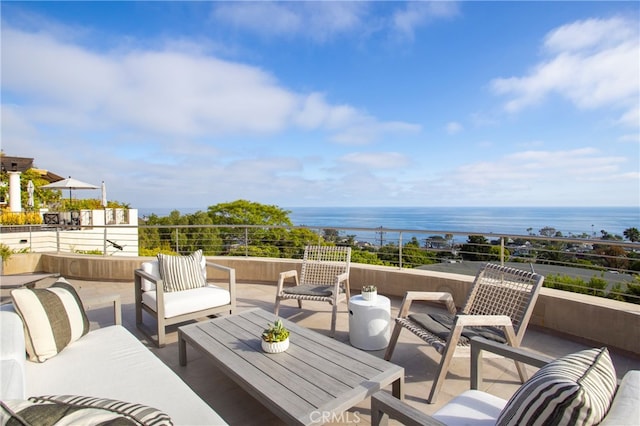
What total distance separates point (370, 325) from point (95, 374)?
7.12ft

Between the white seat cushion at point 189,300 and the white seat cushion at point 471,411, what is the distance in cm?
275

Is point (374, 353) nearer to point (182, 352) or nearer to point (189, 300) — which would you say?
point (182, 352)

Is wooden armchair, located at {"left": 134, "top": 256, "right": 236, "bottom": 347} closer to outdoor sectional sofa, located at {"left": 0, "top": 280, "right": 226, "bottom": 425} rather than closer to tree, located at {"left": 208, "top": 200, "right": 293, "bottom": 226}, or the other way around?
outdoor sectional sofa, located at {"left": 0, "top": 280, "right": 226, "bottom": 425}

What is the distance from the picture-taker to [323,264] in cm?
457

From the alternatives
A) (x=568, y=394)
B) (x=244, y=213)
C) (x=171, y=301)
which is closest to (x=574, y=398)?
(x=568, y=394)

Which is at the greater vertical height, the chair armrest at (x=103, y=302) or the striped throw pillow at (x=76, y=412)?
the striped throw pillow at (x=76, y=412)

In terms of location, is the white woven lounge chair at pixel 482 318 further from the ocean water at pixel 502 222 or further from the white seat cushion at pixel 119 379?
the ocean water at pixel 502 222

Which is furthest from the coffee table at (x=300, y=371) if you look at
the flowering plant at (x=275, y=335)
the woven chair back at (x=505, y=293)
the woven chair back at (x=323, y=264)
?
the woven chair back at (x=323, y=264)

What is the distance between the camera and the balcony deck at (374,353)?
2246 mm

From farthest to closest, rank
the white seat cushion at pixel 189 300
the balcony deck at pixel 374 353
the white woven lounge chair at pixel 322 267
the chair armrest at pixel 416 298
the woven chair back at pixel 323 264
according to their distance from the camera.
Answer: the woven chair back at pixel 323 264, the white woven lounge chair at pixel 322 267, the white seat cushion at pixel 189 300, the chair armrest at pixel 416 298, the balcony deck at pixel 374 353

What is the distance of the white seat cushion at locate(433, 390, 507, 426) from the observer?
149 centimetres

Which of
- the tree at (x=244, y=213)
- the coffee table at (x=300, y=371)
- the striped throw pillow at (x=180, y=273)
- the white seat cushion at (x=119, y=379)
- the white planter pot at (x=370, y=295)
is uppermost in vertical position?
the tree at (x=244, y=213)

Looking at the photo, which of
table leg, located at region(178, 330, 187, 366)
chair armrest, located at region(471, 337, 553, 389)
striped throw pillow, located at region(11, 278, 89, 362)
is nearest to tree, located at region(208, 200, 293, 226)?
table leg, located at region(178, 330, 187, 366)

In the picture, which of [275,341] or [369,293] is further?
[369,293]
